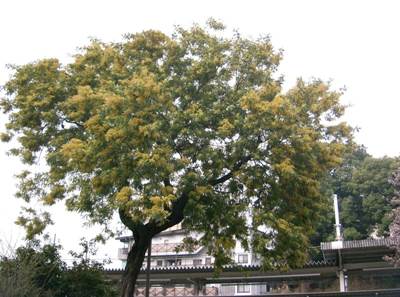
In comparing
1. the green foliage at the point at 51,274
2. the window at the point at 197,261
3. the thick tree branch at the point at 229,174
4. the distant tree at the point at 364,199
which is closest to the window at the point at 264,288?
the distant tree at the point at 364,199

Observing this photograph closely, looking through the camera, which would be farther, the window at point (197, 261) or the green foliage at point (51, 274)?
the window at point (197, 261)

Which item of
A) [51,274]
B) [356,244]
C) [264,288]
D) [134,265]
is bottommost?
[264,288]

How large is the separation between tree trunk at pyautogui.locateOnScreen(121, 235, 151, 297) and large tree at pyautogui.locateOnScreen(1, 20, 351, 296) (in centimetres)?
3

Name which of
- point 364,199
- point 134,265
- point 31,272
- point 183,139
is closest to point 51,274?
point 31,272

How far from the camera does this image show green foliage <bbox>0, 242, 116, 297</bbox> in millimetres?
14273

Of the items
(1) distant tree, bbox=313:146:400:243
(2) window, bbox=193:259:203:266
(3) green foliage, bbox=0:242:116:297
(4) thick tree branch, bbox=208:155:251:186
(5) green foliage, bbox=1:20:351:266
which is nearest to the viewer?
(5) green foliage, bbox=1:20:351:266

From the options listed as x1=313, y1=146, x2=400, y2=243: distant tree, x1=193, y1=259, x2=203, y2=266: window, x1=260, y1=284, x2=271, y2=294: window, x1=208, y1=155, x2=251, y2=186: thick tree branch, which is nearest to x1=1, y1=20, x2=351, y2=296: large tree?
x1=208, y1=155, x2=251, y2=186: thick tree branch

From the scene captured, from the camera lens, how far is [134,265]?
15.1 meters

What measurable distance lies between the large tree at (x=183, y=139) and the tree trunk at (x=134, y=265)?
A: 30 millimetres

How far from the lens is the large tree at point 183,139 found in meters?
12.8

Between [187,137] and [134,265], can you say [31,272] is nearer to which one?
[134,265]

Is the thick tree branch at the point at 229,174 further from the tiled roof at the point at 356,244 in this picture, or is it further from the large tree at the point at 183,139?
the tiled roof at the point at 356,244

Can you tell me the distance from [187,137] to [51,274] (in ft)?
20.0

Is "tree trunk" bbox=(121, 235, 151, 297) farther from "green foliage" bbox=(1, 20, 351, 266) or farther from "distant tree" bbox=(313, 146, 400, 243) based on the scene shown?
"distant tree" bbox=(313, 146, 400, 243)
